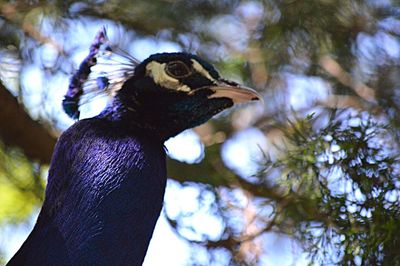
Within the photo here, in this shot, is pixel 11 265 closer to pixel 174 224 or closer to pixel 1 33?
pixel 174 224

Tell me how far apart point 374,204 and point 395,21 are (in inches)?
32.5

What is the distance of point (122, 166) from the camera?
226 centimetres

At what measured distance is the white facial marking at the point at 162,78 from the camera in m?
2.41

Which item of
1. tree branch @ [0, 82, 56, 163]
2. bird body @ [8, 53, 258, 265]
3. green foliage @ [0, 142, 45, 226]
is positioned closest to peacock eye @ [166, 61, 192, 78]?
bird body @ [8, 53, 258, 265]

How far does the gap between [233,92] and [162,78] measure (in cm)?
17

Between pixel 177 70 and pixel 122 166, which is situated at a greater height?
pixel 177 70

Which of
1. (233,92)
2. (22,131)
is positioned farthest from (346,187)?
(22,131)

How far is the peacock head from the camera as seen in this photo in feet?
7.90

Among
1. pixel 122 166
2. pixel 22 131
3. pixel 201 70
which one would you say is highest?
pixel 201 70

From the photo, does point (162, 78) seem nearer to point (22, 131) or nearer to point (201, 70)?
point (201, 70)

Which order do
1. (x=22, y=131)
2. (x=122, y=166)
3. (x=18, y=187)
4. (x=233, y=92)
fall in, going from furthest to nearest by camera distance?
(x=18, y=187)
(x=22, y=131)
(x=233, y=92)
(x=122, y=166)

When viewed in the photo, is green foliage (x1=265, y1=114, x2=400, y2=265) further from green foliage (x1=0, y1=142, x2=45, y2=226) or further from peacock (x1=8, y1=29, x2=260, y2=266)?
green foliage (x1=0, y1=142, x2=45, y2=226)

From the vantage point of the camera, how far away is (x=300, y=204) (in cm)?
271

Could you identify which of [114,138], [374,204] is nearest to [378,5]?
[374,204]
